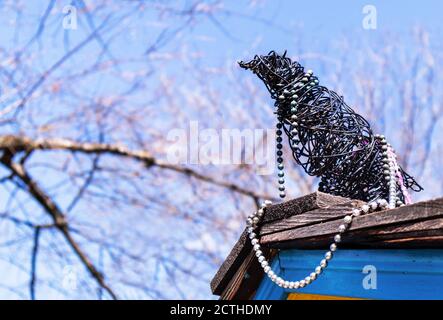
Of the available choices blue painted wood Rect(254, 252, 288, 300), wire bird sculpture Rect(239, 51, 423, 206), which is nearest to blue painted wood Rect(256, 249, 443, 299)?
blue painted wood Rect(254, 252, 288, 300)

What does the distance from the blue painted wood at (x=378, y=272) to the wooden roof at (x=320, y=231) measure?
0.09 feet

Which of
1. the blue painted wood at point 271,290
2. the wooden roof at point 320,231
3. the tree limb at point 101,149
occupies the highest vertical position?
the tree limb at point 101,149

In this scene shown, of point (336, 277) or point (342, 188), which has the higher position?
point (342, 188)

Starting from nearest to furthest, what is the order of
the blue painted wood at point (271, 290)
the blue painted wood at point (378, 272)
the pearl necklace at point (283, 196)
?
1. the blue painted wood at point (378, 272)
2. the pearl necklace at point (283, 196)
3. the blue painted wood at point (271, 290)

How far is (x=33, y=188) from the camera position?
402cm

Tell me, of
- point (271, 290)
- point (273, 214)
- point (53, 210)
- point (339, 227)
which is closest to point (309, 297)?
point (271, 290)

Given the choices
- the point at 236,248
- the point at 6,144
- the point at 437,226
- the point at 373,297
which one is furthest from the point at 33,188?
the point at 437,226

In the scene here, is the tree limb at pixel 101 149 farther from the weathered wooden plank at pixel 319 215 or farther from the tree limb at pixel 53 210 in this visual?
the weathered wooden plank at pixel 319 215

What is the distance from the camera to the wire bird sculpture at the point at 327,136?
4.68 feet

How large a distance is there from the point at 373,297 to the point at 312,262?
16 cm

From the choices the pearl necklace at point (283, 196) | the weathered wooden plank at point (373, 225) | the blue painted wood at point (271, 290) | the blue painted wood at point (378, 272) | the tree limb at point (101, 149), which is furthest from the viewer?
the tree limb at point (101, 149)

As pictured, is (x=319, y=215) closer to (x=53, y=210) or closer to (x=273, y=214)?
(x=273, y=214)

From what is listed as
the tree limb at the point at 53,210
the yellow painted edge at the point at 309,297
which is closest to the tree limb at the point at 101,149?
the tree limb at the point at 53,210

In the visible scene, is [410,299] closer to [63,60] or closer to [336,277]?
[336,277]
